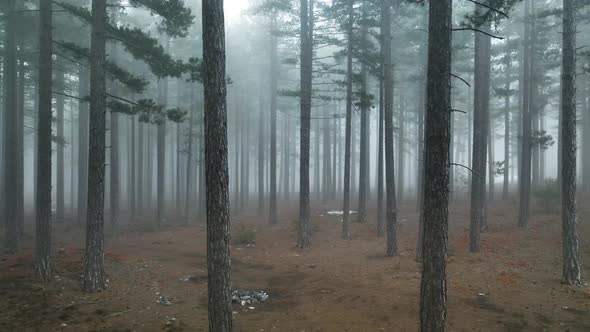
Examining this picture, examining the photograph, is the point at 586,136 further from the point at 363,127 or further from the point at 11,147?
the point at 11,147

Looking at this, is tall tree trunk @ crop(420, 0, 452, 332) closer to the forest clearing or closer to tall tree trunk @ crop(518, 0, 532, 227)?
the forest clearing

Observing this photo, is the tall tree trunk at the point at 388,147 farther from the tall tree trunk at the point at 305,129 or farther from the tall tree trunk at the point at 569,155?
the tall tree trunk at the point at 569,155

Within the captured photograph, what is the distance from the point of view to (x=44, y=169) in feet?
38.0

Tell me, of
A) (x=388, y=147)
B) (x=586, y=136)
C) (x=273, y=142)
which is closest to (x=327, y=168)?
(x=273, y=142)

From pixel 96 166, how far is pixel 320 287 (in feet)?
24.6

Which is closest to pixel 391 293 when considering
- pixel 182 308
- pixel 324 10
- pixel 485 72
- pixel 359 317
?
pixel 359 317

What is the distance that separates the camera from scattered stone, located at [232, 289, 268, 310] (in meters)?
10.4

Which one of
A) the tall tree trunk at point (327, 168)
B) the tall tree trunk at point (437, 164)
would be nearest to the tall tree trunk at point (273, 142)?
the tall tree trunk at point (327, 168)

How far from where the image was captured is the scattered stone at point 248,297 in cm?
1041

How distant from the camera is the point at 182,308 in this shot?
9875mm

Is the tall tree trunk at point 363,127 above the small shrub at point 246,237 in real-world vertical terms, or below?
above

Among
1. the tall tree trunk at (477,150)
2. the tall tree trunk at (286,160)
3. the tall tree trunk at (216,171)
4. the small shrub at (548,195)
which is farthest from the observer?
the tall tree trunk at (286,160)

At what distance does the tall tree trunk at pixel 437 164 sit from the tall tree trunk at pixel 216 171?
359cm

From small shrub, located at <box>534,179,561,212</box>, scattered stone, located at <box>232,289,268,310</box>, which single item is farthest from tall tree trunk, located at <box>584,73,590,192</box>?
scattered stone, located at <box>232,289,268,310</box>
